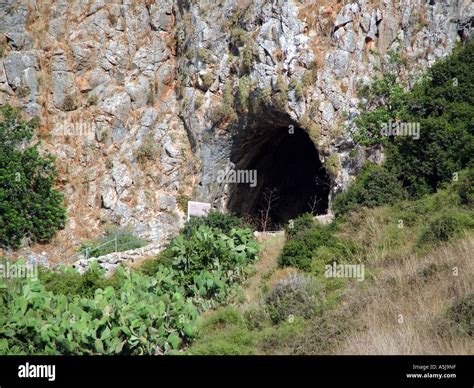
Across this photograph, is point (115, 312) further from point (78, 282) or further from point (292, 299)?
point (78, 282)

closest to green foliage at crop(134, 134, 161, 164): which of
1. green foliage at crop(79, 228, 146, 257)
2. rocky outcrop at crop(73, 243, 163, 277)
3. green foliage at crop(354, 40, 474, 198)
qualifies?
green foliage at crop(79, 228, 146, 257)

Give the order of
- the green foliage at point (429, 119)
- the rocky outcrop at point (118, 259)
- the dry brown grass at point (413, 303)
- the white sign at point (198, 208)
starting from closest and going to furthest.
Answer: the dry brown grass at point (413, 303)
the green foliage at point (429, 119)
the rocky outcrop at point (118, 259)
the white sign at point (198, 208)

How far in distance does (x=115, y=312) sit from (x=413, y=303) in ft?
21.2

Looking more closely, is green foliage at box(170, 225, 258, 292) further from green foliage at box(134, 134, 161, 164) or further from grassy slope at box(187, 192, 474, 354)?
green foliage at box(134, 134, 161, 164)

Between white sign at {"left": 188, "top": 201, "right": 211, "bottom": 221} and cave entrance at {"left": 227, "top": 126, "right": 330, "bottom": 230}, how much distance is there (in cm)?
135

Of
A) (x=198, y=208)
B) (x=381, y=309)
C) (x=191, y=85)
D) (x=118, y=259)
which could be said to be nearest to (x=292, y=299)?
(x=381, y=309)

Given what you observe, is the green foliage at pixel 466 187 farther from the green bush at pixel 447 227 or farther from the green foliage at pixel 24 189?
the green foliage at pixel 24 189

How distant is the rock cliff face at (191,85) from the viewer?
31781 millimetres

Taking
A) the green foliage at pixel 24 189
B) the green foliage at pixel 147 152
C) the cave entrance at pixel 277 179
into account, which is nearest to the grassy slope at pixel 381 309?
the cave entrance at pixel 277 179

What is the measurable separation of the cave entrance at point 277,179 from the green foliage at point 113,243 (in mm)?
3926
